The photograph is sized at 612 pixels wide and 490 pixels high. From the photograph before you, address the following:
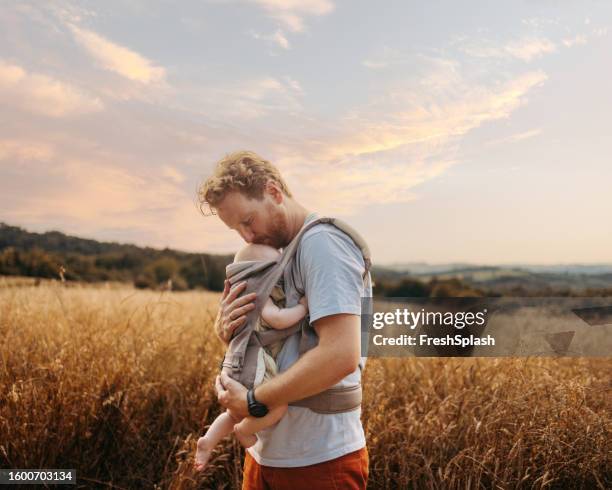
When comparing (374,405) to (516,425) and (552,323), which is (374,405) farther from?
(552,323)

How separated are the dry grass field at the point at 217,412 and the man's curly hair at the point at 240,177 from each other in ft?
5.87

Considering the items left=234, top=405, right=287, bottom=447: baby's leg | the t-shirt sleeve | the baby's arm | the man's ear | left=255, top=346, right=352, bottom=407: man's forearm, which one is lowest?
left=234, top=405, right=287, bottom=447: baby's leg

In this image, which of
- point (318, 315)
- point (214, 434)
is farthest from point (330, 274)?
point (214, 434)

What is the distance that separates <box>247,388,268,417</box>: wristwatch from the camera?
1.68 m

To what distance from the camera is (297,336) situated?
1747mm

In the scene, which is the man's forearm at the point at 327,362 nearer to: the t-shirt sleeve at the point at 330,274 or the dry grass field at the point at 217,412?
the t-shirt sleeve at the point at 330,274

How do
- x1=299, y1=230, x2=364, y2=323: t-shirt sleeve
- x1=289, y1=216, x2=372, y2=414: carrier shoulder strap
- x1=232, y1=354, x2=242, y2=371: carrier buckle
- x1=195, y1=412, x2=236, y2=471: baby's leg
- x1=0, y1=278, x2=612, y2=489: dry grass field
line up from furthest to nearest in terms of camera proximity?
x1=0, y1=278, x2=612, y2=489: dry grass field
x1=195, y1=412, x2=236, y2=471: baby's leg
x1=232, y1=354, x2=242, y2=371: carrier buckle
x1=289, y1=216, x2=372, y2=414: carrier shoulder strap
x1=299, y1=230, x2=364, y2=323: t-shirt sleeve

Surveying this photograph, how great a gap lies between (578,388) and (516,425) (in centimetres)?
37

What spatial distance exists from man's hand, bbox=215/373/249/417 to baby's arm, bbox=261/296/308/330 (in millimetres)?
203

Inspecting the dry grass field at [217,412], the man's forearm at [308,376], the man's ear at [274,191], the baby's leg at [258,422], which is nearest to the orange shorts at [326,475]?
the baby's leg at [258,422]

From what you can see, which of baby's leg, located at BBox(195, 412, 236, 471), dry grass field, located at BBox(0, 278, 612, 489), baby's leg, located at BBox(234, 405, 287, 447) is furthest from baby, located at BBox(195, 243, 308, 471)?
dry grass field, located at BBox(0, 278, 612, 489)

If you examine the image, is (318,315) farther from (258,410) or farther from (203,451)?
(203,451)

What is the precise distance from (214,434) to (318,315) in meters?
0.75

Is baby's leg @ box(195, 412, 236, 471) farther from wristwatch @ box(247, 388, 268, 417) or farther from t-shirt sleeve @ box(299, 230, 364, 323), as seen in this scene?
t-shirt sleeve @ box(299, 230, 364, 323)
